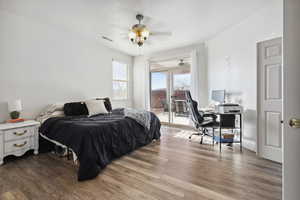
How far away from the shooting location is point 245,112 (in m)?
2.99

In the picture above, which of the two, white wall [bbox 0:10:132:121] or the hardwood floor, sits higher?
white wall [bbox 0:10:132:121]

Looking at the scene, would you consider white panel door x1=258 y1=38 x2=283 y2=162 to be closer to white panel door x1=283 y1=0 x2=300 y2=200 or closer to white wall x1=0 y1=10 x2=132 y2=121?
white panel door x1=283 y1=0 x2=300 y2=200

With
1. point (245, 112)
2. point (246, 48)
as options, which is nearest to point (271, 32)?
point (246, 48)

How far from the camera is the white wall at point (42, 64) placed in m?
2.59

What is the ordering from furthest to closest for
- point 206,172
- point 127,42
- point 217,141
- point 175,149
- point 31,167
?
point 127,42, point 217,141, point 175,149, point 31,167, point 206,172

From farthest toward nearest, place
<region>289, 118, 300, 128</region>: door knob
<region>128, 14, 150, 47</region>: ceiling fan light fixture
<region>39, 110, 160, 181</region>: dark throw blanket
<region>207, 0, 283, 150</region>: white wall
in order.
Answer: <region>128, 14, 150, 47</region>: ceiling fan light fixture, <region>207, 0, 283, 150</region>: white wall, <region>39, 110, 160, 181</region>: dark throw blanket, <region>289, 118, 300, 128</region>: door knob

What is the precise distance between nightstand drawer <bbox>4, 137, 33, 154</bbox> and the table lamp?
1.75 feet

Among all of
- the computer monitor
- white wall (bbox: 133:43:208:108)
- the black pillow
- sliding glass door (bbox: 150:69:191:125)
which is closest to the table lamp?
the black pillow

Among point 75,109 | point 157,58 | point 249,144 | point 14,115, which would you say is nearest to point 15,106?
point 14,115

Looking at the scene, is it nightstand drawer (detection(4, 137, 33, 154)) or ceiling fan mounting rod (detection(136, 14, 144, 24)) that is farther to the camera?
ceiling fan mounting rod (detection(136, 14, 144, 24))

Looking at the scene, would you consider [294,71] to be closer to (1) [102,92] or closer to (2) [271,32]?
(2) [271,32]

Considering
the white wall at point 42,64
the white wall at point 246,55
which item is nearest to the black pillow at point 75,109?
the white wall at point 42,64

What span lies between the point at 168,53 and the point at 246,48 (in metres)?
2.47

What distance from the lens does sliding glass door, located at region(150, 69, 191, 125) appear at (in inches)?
200
